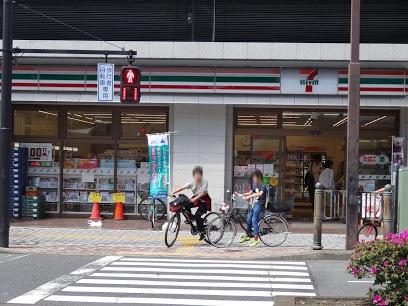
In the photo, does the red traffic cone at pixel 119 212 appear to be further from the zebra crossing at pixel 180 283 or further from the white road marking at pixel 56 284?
the white road marking at pixel 56 284

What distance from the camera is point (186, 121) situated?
727 inches

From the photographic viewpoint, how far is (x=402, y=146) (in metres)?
18.4

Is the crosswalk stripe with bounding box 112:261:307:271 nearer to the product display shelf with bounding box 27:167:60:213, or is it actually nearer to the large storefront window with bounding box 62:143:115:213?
the large storefront window with bounding box 62:143:115:213

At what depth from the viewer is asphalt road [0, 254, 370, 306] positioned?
8.57 meters

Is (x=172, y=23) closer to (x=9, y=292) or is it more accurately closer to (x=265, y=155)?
(x=265, y=155)

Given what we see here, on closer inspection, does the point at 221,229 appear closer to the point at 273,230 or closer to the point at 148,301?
the point at 273,230

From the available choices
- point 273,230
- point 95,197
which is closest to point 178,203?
point 273,230

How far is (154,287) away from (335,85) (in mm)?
10265

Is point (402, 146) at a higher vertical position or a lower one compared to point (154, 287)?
higher

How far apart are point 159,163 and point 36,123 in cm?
502

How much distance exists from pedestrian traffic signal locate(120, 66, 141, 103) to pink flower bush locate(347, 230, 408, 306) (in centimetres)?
884

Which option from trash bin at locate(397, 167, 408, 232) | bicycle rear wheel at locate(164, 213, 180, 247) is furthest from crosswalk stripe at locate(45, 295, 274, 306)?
bicycle rear wheel at locate(164, 213, 180, 247)

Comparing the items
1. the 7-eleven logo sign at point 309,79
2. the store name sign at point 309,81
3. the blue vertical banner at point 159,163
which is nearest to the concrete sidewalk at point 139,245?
the blue vertical banner at point 159,163

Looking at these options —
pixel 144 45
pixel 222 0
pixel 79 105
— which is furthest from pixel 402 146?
pixel 79 105
